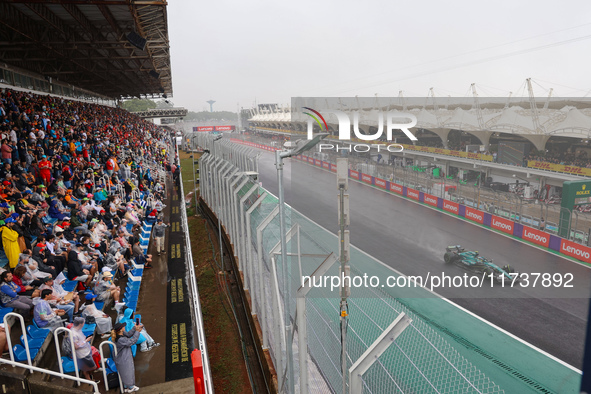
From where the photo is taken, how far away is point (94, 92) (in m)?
49.2

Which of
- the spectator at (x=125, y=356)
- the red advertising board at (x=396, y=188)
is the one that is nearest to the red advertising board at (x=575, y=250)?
the red advertising board at (x=396, y=188)

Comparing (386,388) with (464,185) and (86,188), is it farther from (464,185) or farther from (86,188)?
(464,185)

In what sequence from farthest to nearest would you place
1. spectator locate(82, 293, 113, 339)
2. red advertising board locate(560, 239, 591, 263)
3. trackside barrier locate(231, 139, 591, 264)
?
trackside barrier locate(231, 139, 591, 264) < red advertising board locate(560, 239, 591, 263) < spectator locate(82, 293, 113, 339)

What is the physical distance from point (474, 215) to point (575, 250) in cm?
340

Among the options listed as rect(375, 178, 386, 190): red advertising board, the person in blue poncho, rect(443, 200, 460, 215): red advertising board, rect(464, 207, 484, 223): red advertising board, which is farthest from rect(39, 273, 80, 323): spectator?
rect(464, 207, 484, 223): red advertising board

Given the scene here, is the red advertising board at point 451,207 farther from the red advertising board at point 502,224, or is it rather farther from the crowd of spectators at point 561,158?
the crowd of spectators at point 561,158

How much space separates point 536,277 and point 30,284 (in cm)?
1275

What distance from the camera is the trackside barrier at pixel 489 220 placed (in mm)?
12469

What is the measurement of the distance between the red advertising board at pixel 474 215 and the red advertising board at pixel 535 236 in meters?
1.55

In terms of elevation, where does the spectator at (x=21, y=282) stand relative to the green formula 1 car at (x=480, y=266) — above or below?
above

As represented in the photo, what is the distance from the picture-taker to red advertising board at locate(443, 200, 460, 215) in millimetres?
15398

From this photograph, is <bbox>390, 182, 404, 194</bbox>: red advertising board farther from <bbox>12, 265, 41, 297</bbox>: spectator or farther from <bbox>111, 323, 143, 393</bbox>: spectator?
<bbox>12, 265, 41, 297</bbox>: spectator

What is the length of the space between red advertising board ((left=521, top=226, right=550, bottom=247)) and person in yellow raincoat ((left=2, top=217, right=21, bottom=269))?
14.6 m

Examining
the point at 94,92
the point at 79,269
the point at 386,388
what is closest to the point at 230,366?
the point at 79,269
